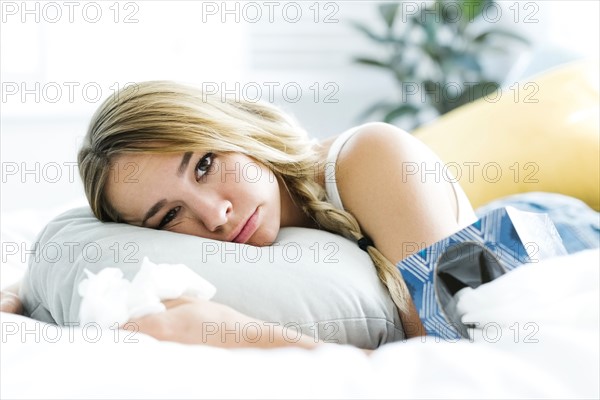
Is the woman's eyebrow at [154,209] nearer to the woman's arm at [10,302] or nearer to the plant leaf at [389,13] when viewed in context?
the woman's arm at [10,302]

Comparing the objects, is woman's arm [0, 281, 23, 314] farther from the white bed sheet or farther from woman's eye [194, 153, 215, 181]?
the white bed sheet

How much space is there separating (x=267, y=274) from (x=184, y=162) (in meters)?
0.28

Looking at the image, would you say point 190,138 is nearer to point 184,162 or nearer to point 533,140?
point 184,162

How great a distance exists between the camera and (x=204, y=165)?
1.14 m

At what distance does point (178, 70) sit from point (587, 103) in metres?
2.21

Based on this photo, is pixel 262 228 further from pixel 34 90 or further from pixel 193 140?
pixel 34 90

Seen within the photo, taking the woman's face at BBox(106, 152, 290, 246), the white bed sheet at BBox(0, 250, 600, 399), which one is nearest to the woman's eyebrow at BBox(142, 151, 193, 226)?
the woman's face at BBox(106, 152, 290, 246)

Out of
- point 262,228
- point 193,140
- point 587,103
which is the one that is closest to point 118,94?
point 193,140

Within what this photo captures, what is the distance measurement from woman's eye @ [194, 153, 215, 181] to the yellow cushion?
617 millimetres

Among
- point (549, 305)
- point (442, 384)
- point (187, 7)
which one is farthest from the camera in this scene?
point (187, 7)

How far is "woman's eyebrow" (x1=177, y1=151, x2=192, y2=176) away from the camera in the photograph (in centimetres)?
112

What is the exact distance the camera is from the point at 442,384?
59cm

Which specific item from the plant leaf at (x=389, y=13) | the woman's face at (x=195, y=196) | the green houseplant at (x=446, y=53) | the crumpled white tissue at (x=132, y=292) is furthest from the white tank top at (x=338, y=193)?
the plant leaf at (x=389, y=13)

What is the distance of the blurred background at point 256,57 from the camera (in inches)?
117
